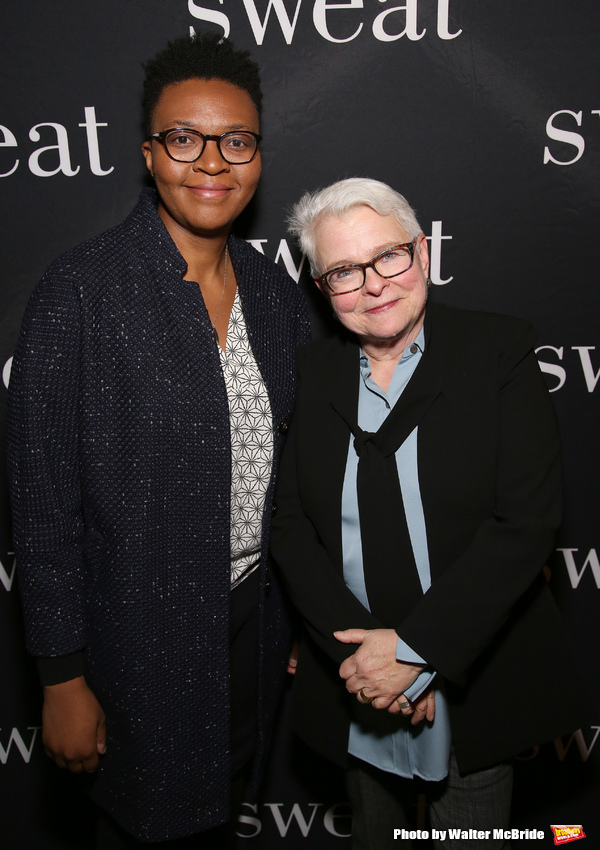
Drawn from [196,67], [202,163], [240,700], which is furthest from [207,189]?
[240,700]

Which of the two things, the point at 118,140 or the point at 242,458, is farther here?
the point at 118,140

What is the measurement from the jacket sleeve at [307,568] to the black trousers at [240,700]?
130mm

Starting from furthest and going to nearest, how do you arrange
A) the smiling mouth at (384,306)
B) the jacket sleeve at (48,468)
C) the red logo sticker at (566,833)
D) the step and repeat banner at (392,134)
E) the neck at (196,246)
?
the red logo sticker at (566,833), the step and repeat banner at (392,134), the neck at (196,246), the smiling mouth at (384,306), the jacket sleeve at (48,468)

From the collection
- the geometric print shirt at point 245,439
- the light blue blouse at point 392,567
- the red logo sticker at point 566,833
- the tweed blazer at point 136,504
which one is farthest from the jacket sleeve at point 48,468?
the red logo sticker at point 566,833

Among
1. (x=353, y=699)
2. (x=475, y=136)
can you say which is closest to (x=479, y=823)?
(x=353, y=699)

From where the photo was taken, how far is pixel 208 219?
1269 mm

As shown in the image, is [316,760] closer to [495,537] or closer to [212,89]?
[495,537]

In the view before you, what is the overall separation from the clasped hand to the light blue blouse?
22mm

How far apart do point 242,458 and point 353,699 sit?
58cm

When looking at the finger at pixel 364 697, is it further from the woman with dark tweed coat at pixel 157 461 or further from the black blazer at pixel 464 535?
the woman with dark tweed coat at pixel 157 461

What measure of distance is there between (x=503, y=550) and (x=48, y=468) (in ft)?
2.77

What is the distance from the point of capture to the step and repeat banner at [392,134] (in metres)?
1.56

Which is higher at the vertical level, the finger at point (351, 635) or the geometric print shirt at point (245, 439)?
the geometric print shirt at point (245, 439)

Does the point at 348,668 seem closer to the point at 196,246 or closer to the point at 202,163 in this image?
the point at 196,246
